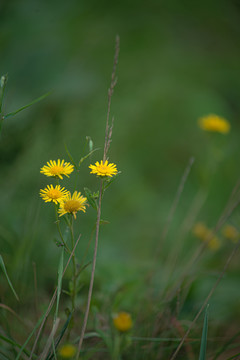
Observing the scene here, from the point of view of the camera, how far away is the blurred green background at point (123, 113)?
938 millimetres

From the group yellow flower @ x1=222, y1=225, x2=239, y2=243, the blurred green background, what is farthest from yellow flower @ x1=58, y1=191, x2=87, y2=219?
yellow flower @ x1=222, y1=225, x2=239, y2=243

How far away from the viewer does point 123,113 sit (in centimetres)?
171

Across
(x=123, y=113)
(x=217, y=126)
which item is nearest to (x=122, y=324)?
(x=217, y=126)

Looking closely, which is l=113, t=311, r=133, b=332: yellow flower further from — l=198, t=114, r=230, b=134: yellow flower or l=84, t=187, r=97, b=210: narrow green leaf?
l=198, t=114, r=230, b=134: yellow flower

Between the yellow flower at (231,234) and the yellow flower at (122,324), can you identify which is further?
the yellow flower at (231,234)

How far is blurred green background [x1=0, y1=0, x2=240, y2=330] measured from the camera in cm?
94

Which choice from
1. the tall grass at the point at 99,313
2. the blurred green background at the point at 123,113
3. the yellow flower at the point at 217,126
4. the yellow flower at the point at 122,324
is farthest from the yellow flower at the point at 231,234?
the yellow flower at the point at 122,324

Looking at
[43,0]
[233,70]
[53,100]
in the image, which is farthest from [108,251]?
[233,70]

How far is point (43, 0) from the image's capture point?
1689mm

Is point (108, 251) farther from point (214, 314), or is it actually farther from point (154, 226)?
point (214, 314)

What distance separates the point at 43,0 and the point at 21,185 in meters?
1.28

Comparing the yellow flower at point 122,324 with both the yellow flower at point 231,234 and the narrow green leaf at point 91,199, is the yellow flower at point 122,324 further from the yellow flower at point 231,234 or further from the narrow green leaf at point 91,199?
the yellow flower at point 231,234

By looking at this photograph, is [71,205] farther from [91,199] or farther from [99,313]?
[99,313]

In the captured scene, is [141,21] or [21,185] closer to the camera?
[21,185]
